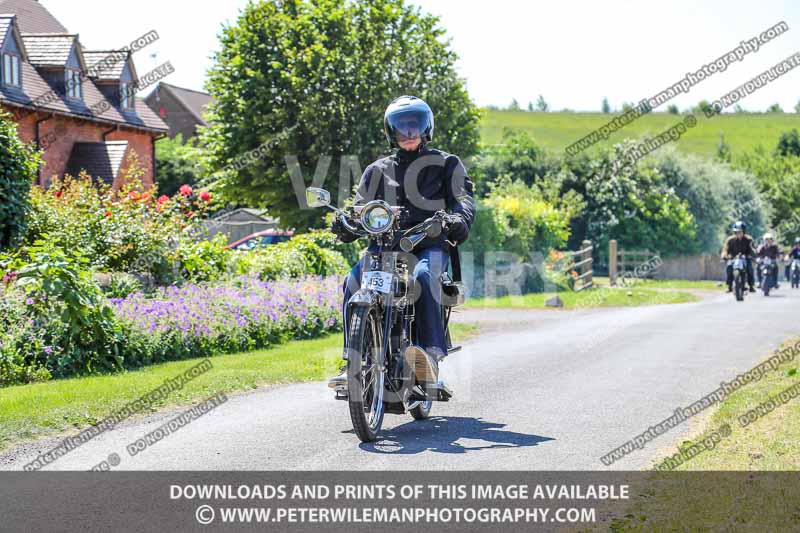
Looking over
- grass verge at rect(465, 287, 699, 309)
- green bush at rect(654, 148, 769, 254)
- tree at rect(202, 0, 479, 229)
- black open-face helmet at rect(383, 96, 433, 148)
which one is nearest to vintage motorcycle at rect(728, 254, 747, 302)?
grass verge at rect(465, 287, 699, 309)

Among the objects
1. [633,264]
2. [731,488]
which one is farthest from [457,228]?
[633,264]

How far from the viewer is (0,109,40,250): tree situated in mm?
14336

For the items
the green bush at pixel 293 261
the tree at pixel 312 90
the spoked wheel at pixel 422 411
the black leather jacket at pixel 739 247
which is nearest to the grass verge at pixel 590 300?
the black leather jacket at pixel 739 247

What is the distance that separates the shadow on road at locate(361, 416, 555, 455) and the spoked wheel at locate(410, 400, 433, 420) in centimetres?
5

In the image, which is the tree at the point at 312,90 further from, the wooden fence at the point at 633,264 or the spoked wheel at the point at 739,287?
the spoked wheel at the point at 739,287

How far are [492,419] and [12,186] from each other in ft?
30.6

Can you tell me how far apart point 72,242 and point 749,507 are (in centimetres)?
1229

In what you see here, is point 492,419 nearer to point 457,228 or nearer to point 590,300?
point 457,228

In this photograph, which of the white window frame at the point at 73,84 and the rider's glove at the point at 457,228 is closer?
the rider's glove at the point at 457,228

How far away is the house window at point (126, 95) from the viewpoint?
38.2 metres

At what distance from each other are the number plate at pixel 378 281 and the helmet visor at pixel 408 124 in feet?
4.20

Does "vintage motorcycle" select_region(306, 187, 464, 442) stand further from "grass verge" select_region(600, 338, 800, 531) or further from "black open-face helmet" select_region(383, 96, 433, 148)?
"grass verge" select_region(600, 338, 800, 531)

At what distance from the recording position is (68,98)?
1336 inches

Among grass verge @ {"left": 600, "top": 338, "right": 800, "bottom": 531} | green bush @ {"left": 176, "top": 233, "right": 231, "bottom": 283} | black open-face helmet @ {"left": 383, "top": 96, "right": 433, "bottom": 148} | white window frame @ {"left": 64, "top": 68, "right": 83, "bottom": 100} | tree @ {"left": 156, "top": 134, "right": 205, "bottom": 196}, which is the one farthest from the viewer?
tree @ {"left": 156, "top": 134, "right": 205, "bottom": 196}
